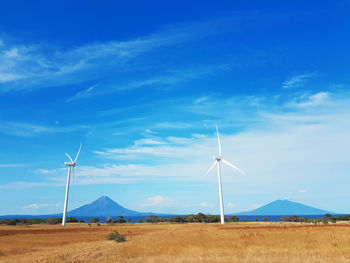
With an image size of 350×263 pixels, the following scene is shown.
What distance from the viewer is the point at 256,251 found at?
87.1 ft

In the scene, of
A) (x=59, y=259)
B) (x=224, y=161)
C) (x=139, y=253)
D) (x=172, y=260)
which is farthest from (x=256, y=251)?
(x=224, y=161)

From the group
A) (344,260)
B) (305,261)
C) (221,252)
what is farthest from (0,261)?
(344,260)

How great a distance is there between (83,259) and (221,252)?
463 inches

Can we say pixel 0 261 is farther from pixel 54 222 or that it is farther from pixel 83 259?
pixel 54 222

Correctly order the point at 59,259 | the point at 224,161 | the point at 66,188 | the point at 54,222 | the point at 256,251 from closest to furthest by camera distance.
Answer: the point at 59,259, the point at 256,251, the point at 224,161, the point at 66,188, the point at 54,222

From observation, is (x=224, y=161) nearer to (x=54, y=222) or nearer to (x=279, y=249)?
(x=279, y=249)

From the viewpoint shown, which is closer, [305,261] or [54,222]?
[305,261]

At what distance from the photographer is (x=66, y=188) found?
380 ft

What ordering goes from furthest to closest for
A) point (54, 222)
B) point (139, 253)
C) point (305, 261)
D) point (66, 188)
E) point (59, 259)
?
point (54, 222) → point (66, 188) → point (139, 253) → point (59, 259) → point (305, 261)

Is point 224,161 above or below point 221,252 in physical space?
above

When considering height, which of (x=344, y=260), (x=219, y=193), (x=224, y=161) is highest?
(x=224, y=161)

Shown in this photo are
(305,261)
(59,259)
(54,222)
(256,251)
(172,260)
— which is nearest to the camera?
(305,261)

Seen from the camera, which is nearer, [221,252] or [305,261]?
[305,261]

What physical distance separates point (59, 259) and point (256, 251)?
54.6ft
